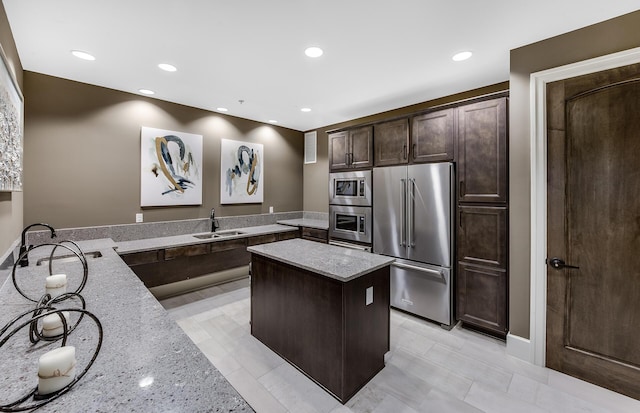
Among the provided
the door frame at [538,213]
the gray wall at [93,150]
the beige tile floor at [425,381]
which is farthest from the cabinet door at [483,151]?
the gray wall at [93,150]

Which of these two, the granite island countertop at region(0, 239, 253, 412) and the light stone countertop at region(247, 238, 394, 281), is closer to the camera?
the granite island countertop at region(0, 239, 253, 412)

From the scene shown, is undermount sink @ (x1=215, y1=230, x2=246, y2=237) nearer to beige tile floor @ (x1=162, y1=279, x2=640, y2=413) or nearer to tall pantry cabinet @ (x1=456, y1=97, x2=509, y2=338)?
beige tile floor @ (x1=162, y1=279, x2=640, y2=413)

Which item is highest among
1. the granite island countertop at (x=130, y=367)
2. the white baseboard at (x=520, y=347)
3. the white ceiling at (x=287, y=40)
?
the white ceiling at (x=287, y=40)

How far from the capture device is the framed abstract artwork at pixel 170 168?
138 inches

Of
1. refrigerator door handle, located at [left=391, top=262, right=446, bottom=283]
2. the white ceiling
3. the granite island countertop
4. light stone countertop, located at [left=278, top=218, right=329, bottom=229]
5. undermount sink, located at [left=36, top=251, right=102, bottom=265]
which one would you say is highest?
the white ceiling

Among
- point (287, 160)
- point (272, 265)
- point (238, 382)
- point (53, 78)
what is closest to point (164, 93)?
point (53, 78)

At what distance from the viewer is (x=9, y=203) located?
2.18 m

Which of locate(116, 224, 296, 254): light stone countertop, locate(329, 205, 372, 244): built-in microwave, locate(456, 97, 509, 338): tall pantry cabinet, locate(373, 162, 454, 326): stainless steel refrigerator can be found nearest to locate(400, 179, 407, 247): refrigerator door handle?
locate(373, 162, 454, 326): stainless steel refrigerator

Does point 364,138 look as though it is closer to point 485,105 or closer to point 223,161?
point 485,105

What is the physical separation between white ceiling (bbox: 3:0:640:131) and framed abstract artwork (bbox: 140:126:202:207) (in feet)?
2.00

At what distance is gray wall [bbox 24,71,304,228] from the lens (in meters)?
2.83

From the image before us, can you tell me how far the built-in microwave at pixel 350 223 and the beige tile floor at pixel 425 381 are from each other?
120 cm

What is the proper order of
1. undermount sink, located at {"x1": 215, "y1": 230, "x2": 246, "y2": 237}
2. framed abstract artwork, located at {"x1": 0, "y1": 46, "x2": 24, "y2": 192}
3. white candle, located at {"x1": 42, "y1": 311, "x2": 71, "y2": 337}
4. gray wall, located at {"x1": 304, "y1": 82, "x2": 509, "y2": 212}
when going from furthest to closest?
gray wall, located at {"x1": 304, "y1": 82, "x2": 509, "y2": 212}, undermount sink, located at {"x1": 215, "y1": 230, "x2": 246, "y2": 237}, framed abstract artwork, located at {"x1": 0, "y1": 46, "x2": 24, "y2": 192}, white candle, located at {"x1": 42, "y1": 311, "x2": 71, "y2": 337}

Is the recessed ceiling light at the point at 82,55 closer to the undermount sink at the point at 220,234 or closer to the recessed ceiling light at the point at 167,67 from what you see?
the recessed ceiling light at the point at 167,67
